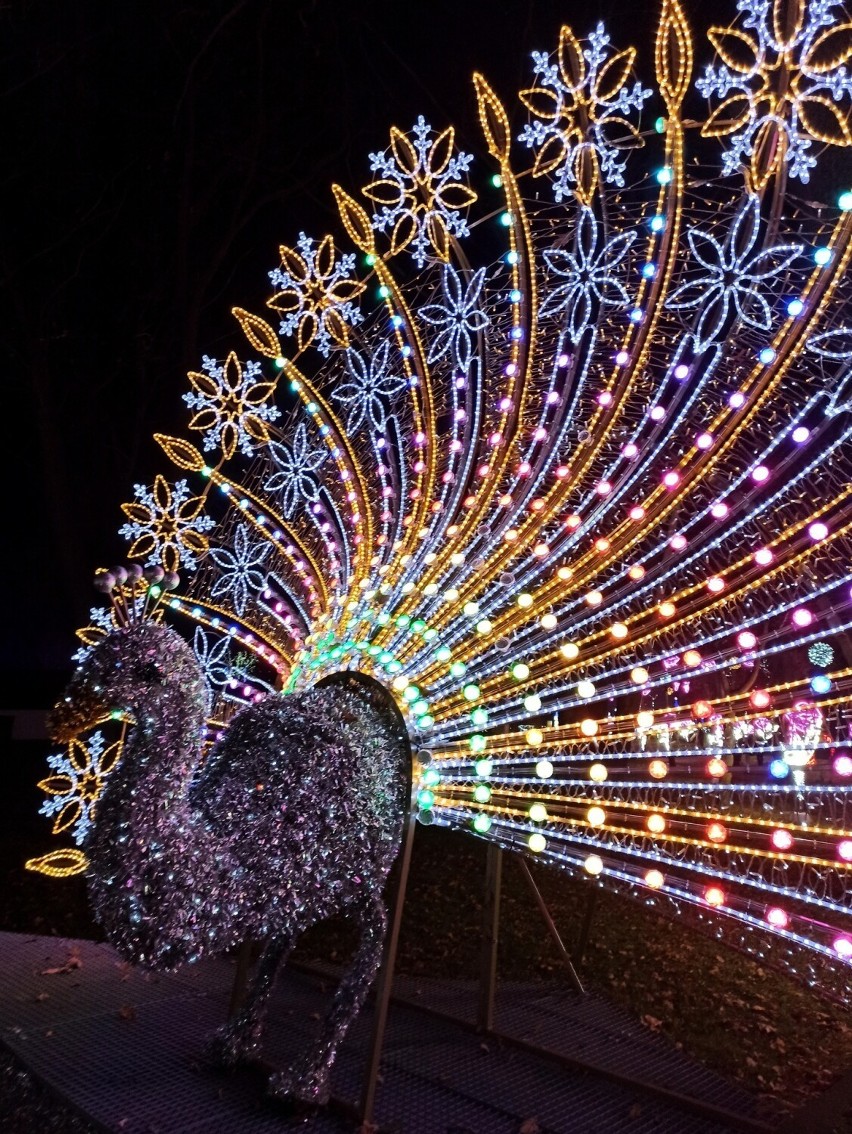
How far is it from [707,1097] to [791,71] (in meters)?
3.81

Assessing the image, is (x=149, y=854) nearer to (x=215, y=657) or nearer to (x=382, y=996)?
(x=382, y=996)

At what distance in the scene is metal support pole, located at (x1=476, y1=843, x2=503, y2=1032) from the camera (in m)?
4.25

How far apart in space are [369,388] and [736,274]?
6.21 ft

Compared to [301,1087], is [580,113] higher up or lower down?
higher up

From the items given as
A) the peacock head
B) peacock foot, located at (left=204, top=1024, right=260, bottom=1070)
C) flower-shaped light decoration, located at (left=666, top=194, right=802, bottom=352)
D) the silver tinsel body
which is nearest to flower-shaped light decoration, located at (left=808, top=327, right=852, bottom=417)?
flower-shaped light decoration, located at (left=666, top=194, right=802, bottom=352)

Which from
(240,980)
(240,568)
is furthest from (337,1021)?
(240,568)

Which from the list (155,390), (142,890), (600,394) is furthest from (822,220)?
(155,390)

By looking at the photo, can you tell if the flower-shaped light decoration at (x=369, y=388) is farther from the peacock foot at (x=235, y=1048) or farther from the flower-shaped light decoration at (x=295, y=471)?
the peacock foot at (x=235, y=1048)

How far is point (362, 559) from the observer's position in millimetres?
4199

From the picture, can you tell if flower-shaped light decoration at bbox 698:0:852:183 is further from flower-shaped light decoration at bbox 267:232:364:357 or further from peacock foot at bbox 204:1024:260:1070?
peacock foot at bbox 204:1024:260:1070

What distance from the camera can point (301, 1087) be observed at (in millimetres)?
3297

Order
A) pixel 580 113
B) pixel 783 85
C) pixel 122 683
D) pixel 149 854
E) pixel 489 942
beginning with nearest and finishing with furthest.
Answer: pixel 783 85
pixel 149 854
pixel 122 683
pixel 580 113
pixel 489 942

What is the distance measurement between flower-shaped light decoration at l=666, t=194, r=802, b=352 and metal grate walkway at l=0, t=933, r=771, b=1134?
296 centimetres

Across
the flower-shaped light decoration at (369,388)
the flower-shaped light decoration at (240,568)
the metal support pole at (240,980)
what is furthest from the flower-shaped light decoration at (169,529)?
the metal support pole at (240,980)
